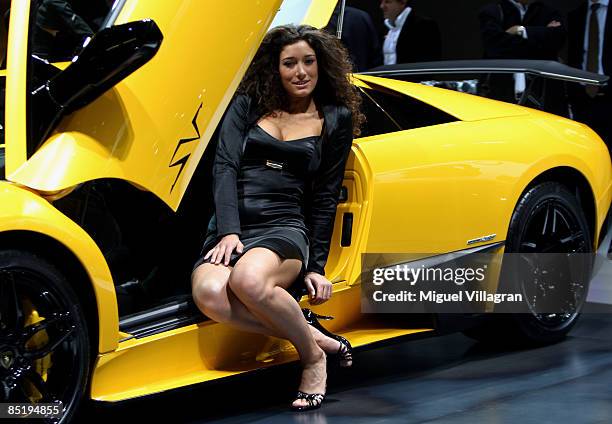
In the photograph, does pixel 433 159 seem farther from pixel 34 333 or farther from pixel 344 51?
pixel 34 333

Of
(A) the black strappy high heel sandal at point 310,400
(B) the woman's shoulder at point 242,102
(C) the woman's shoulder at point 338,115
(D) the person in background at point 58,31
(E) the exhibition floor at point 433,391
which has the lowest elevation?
(E) the exhibition floor at point 433,391

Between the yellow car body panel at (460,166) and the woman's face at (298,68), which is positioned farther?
the yellow car body panel at (460,166)

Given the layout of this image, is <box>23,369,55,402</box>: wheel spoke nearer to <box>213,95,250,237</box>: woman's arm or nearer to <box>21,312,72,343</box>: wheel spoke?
<box>21,312,72,343</box>: wheel spoke

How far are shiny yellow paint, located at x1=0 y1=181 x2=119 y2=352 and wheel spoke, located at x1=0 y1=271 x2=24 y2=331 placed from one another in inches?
6.4

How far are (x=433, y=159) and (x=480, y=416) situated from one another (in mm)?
1147

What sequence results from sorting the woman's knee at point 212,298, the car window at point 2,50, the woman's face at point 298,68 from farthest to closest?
1. the woman's face at point 298,68
2. the woman's knee at point 212,298
3. the car window at point 2,50

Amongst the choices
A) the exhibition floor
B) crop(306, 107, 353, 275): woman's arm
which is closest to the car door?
crop(306, 107, 353, 275): woman's arm

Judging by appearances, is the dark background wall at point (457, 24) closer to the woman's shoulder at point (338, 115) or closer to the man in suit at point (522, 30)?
the man in suit at point (522, 30)

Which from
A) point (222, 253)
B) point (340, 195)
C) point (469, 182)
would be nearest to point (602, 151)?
point (469, 182)

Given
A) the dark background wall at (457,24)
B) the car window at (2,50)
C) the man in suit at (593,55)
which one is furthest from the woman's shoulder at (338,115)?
the dark background wall at (457,24)

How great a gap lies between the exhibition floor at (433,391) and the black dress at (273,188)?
51 centimetres

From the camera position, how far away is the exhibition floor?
4.28 m

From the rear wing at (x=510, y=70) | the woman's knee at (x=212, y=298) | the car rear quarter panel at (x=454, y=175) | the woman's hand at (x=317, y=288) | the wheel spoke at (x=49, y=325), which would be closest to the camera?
the wheel spoke at (x=49, y=325)

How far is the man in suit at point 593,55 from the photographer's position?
7.67 m
